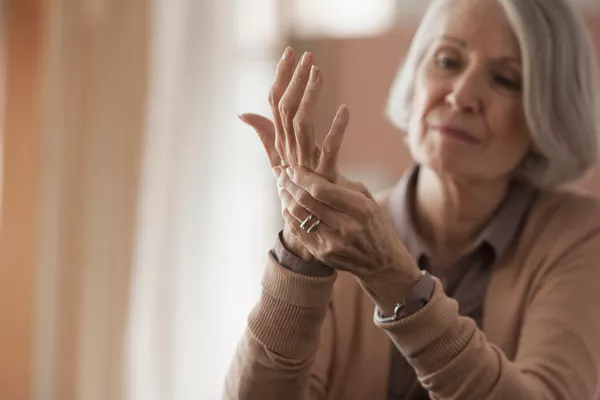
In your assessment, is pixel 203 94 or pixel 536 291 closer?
pixel 536 291

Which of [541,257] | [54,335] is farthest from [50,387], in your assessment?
[541,257]

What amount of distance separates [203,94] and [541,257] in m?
0.86

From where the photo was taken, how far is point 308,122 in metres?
0.86

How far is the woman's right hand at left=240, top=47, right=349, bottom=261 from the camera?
2.80 feet

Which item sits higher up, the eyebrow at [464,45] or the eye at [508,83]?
the eyebrow at [464,45]

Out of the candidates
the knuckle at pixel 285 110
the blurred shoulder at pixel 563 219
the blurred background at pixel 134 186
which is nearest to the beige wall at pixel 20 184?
the blurred background at pixel 134 186

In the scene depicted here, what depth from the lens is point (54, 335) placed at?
5.08ft

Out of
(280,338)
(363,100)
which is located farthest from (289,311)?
(363,100)

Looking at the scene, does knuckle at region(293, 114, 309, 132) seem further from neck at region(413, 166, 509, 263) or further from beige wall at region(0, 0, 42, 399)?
beige wall at region(0, 0, 42, 399)

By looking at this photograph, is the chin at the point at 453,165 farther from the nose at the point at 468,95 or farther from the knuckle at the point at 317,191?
the knuckle at the point at 317,191

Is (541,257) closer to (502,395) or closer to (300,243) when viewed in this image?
(502,395)

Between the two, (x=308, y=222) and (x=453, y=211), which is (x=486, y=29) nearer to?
(x=453, y=211)

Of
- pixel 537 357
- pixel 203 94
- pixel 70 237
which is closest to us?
pixel 537 357

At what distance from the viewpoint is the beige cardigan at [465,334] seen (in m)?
0.96
